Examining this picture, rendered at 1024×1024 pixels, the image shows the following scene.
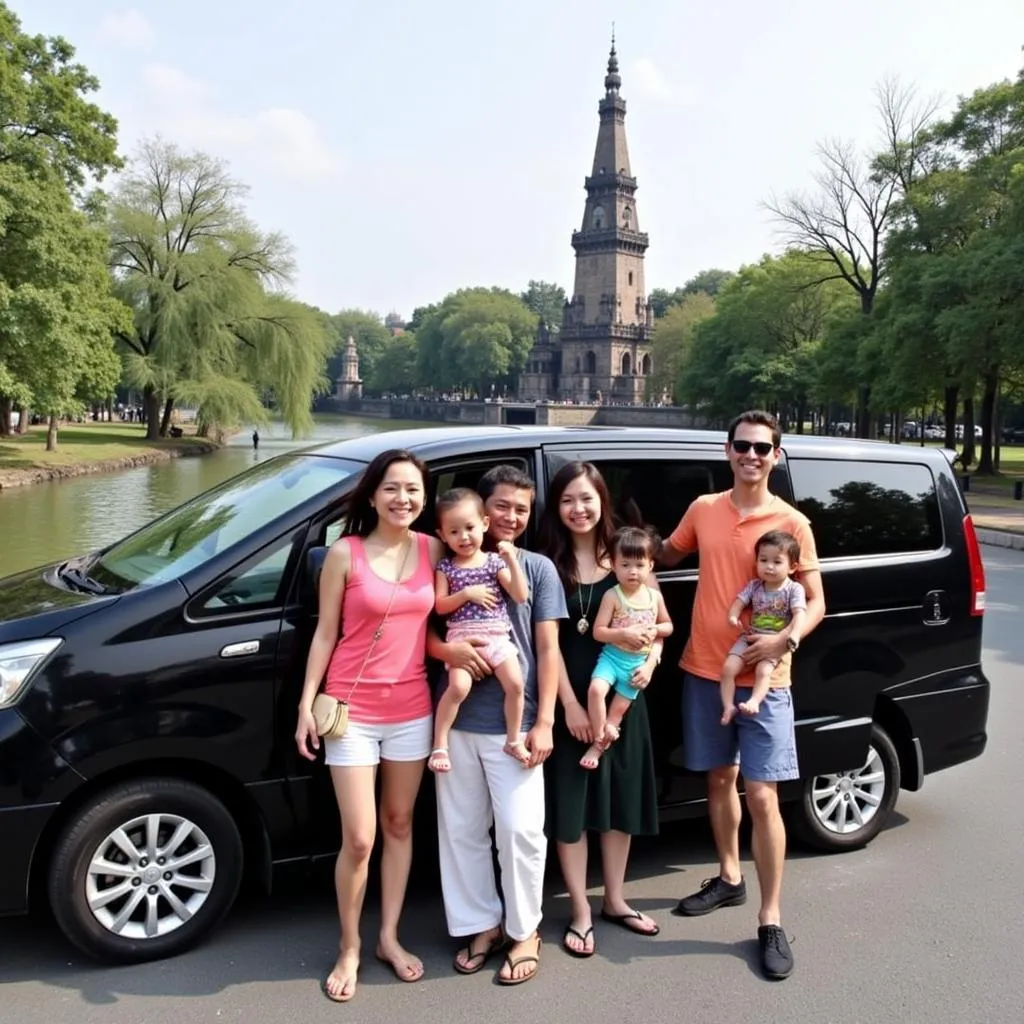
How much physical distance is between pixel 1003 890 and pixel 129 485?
28505mm

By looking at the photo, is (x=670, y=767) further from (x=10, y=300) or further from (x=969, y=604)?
(x=10, y=300)

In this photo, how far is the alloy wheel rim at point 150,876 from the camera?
3.61m

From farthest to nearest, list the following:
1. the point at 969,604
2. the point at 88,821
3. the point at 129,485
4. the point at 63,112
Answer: the point at 63,112 → the point at 129,485 → the point at 969,604 → the point at 88,821

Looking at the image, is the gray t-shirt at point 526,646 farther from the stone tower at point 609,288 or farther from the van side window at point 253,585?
the stone tower at point 609,288

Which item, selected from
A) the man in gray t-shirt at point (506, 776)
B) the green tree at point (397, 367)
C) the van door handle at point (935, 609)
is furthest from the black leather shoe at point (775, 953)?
the green tree at point (397, 367)

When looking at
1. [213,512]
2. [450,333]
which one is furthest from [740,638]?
[450,333]

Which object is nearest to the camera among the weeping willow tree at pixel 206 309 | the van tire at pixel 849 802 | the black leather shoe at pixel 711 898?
the black leather shoe at pixel 711 898

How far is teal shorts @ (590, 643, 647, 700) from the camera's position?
377 centimetres

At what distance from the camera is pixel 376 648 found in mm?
3523

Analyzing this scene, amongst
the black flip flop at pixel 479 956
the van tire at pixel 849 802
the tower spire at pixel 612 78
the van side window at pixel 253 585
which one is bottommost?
the black flip flop at pixel 479 956

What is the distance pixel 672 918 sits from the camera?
4227mm

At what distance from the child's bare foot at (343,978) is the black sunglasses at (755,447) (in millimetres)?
2463

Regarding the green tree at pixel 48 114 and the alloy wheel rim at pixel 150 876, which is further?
the green tree at pixel 48 114

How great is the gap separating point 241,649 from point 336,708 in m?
0.51
